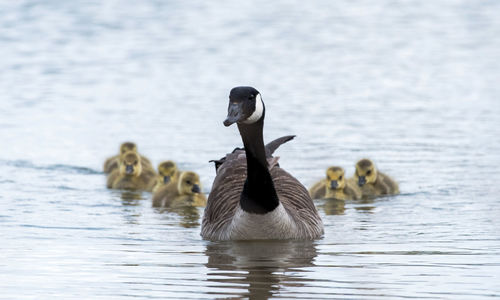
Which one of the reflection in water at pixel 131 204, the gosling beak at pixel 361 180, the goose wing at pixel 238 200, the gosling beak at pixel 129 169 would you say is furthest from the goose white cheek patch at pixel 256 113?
the gosling beak at pixel 129 169

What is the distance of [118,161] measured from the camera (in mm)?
14859

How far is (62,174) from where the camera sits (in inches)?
572

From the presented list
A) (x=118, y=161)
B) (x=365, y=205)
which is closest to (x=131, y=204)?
(x=118, y=161)

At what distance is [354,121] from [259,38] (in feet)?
33.9

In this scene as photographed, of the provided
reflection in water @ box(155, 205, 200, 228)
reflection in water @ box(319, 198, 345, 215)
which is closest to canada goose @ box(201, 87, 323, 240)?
reflection in water @ box(155, 205, 200, 228)

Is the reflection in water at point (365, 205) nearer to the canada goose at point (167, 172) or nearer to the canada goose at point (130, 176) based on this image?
the canada goose at point (167, 172)

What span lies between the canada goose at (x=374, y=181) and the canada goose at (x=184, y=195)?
73.6 inches

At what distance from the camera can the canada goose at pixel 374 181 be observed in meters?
13.4

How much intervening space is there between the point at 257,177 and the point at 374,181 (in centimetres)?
409

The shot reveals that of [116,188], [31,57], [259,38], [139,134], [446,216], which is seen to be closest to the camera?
[446,216]

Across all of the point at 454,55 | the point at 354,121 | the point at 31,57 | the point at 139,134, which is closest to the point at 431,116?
the point at 354,121

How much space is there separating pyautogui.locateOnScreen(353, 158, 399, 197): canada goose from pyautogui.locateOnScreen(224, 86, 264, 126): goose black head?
165 inches

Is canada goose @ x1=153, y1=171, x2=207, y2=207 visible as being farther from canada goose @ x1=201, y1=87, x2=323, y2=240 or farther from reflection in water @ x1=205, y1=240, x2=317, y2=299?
reflection in water @ x1=205, y1=240, x2=317, y2=299

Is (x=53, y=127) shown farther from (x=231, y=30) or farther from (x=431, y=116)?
(x=231, y=30)
